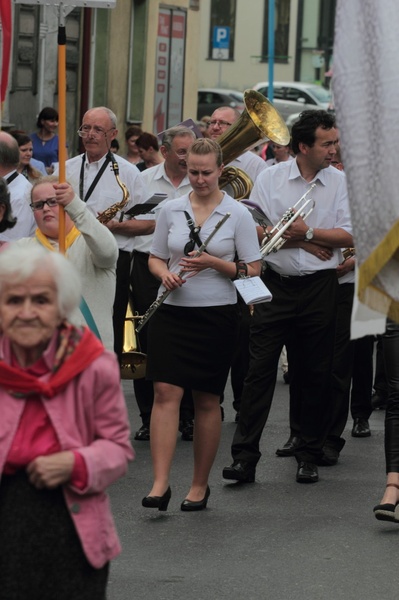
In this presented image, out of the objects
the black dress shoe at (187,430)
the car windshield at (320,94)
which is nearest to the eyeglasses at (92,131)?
the black dress shoe at (187,430)

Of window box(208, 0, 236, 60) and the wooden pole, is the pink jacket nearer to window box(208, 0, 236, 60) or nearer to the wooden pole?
the wooden pole

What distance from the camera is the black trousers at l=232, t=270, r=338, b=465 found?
8.67m

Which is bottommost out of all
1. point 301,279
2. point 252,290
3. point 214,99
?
point 214,99

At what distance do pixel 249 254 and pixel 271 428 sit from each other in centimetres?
274

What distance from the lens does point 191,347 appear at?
785 centimetres

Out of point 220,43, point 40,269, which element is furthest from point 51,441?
point 220,43

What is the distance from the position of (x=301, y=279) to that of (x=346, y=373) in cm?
109

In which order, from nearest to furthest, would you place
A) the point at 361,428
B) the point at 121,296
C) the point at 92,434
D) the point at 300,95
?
the point at 92,434, the point at 121,296, the point at 361,428, the point at 300,95

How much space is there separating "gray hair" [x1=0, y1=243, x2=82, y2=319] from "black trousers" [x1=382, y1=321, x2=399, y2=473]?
3433 millimetres

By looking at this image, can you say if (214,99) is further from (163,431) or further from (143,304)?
(163,431)

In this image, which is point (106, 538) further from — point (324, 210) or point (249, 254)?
point (324, 210)

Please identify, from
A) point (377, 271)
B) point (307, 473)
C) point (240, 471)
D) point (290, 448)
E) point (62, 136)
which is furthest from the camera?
point (290, 448)

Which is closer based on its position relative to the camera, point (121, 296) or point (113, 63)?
point (121, 296)

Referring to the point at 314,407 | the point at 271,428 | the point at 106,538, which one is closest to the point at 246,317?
the point at 271,428
